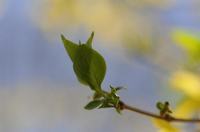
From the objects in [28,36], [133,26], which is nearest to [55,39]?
[28,36]

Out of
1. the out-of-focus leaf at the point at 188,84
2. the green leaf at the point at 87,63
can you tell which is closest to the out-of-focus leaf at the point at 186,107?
the out-of-focus leaf at the point at 188,84

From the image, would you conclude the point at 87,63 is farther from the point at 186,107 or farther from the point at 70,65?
the point at 70,65

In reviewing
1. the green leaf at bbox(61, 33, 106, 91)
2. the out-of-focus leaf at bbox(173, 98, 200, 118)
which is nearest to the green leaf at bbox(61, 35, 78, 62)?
the green leaf at bbox(61, 33, 106, 91)

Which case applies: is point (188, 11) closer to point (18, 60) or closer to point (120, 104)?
point (18, 60)

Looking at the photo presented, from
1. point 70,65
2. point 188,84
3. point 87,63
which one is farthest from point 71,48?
point 70,65

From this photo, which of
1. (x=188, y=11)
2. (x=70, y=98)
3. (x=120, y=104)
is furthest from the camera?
(x=70, y=98)

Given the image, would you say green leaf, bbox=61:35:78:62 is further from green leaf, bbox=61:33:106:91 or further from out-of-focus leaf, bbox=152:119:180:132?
out-of-focus leaf, bbox=152:119:180:132
